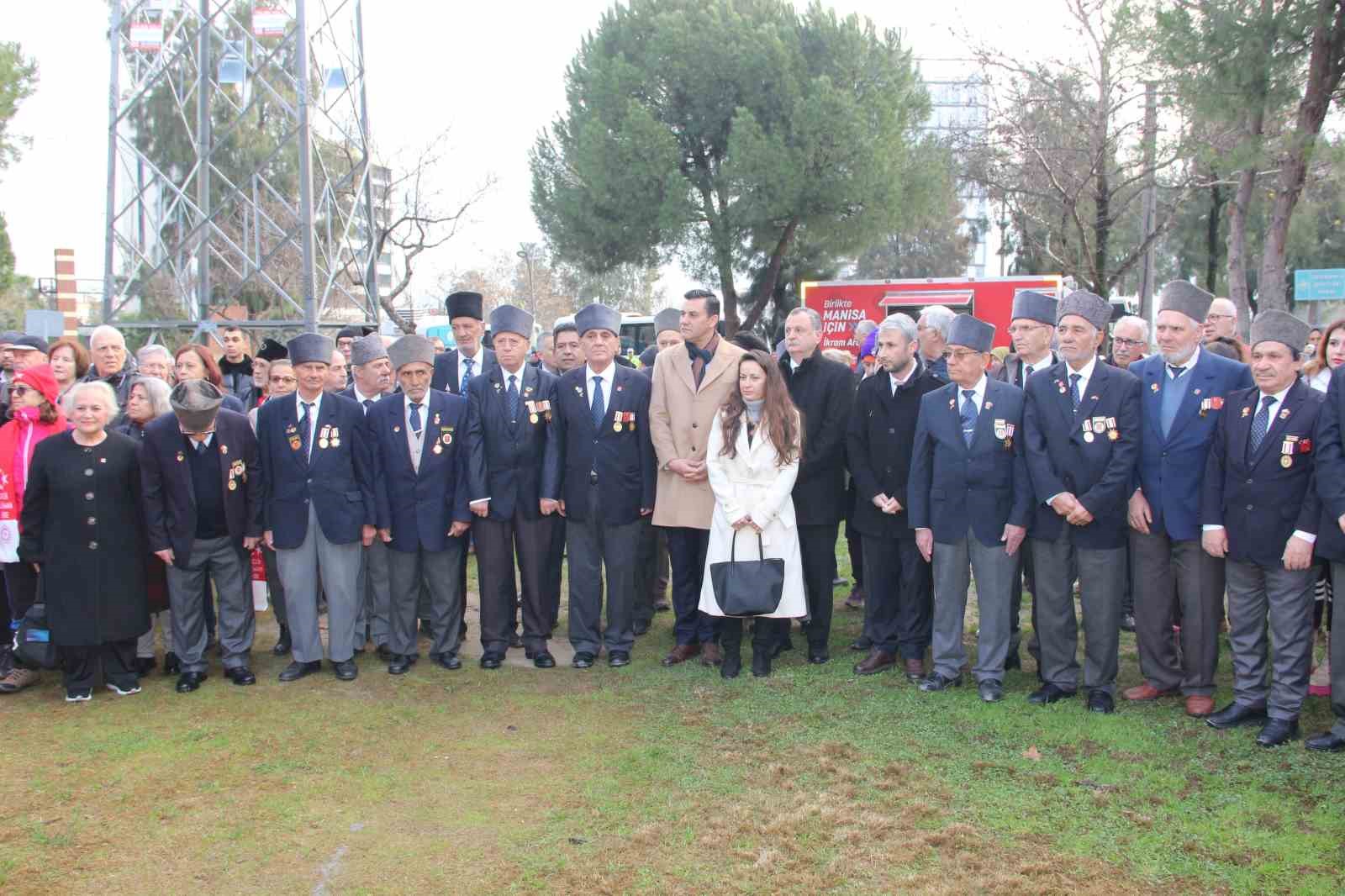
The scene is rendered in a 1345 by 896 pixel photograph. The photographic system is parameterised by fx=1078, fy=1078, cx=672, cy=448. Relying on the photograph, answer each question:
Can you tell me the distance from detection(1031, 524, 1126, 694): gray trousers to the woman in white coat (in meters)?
1.30

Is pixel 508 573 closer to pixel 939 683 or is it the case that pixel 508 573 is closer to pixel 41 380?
pixel 939 683

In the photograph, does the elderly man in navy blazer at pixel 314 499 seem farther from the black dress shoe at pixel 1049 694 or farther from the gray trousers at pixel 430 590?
the black dress shoe at pixel 1049 694

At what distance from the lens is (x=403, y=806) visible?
4457 millimetres

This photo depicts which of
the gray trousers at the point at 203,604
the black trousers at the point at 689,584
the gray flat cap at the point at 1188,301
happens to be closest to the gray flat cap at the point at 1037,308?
the gray flat cap at the point at 1188,301

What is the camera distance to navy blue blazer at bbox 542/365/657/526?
6.38m

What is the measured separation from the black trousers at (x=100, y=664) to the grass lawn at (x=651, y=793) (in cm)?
13

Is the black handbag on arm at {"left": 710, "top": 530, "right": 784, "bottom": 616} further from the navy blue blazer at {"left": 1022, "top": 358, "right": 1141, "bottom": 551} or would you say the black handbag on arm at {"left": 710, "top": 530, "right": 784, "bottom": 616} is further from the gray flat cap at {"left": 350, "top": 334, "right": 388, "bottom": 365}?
the gray flat cap at {"left": 350, "top": 334, "right": 388, "bottom": 365}

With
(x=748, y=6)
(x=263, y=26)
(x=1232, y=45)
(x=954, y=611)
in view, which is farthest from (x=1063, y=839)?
(x=748, y=6)

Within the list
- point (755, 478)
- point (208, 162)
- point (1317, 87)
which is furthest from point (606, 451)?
point (208, 162)

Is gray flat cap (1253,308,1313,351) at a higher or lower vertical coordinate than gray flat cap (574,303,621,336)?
lower

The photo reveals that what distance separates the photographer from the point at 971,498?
5.65 metres

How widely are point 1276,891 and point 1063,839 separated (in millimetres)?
693

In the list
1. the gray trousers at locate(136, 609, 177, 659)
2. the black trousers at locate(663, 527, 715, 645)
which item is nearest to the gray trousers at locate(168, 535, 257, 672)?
the gray trousers at locate(136, 609, 177, 659)

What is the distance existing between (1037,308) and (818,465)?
4.98 feet
